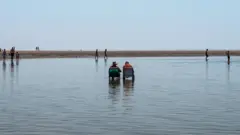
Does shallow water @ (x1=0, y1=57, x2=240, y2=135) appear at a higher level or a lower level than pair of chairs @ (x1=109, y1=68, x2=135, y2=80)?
lower

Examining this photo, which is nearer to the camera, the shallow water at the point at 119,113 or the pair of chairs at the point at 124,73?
the shallow water at the point at 119,113

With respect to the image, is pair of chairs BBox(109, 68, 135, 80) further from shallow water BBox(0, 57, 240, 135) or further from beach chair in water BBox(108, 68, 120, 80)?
shallow water BBox(0, 57, 240, 135)

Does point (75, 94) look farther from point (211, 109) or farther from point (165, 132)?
point (165, 132)

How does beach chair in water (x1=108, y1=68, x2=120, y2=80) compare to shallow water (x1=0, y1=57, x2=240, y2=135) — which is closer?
shallow water (x1=0, y1=57, x2=240, y2=135)

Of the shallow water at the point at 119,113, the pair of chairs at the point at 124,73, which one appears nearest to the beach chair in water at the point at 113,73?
the pair of chairs at the point at 124,73

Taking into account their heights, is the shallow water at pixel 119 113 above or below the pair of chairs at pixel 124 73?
below

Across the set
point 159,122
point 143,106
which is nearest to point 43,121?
point 159,122

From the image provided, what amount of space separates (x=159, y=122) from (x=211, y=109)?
3475mm

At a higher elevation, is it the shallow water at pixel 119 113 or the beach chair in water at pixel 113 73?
the beach chair in water at pixel 113 73

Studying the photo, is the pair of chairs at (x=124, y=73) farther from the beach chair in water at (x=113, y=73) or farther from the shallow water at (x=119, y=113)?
the shallow water at (x=119, y=113)

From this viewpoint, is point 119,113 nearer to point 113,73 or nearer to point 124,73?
point 113,73

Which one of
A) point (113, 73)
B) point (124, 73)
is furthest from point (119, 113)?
point (124, 73)

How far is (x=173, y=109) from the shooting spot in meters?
17.7

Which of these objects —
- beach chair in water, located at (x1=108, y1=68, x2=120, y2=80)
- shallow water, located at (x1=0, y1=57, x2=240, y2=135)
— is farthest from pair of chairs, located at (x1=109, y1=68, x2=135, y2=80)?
shallow water, located at (x1=0, y1=57, x2=240, y2=135)
